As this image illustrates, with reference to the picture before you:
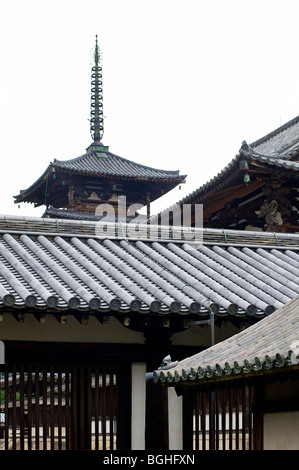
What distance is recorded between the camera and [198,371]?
680 centimetres

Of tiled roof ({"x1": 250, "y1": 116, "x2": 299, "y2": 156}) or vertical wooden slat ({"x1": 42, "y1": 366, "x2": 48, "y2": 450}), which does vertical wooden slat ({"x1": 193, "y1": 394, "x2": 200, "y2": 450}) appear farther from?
tiled roof ({"x1": 250, "y1": 116, "x2": 299, "y2": 156})

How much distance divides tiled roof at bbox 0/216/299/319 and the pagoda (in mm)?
14349

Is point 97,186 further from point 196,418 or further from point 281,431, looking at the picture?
point 281,431

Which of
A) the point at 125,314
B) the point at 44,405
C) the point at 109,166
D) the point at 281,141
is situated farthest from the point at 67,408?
the point at 109,166

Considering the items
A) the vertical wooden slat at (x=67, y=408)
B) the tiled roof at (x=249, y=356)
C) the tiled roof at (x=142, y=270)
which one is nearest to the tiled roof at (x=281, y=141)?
the tiled roof at (x=142, y=270)

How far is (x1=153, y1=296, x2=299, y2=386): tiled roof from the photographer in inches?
235

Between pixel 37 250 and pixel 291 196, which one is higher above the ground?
pixel 291 196

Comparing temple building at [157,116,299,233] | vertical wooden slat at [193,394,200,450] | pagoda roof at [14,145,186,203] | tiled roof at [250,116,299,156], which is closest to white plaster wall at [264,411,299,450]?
vertical wooden slat at [193,394,200,450]

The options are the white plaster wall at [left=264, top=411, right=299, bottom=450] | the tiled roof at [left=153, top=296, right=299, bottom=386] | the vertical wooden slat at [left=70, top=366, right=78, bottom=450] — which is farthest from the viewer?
the vertical wooden slat at [left=70, top=366, right=78, bottom=450]

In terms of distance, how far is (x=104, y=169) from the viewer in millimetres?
27344

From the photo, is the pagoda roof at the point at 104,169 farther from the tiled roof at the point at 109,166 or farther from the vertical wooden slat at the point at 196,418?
the vertical wooden slat at the point at 196,418
